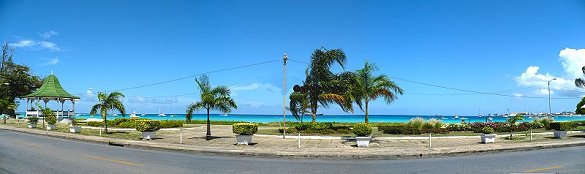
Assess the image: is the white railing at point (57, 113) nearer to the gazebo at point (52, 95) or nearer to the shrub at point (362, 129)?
the gazebo at point (52, 95)

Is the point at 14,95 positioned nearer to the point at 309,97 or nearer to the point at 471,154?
the point at 309,97

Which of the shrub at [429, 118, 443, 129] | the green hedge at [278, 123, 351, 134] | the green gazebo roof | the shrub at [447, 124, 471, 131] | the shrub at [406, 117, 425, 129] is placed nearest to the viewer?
the green hedge at [278, 123, 351, 134]

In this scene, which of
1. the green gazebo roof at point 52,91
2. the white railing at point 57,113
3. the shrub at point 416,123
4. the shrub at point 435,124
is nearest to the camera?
the shrub at point 435,124

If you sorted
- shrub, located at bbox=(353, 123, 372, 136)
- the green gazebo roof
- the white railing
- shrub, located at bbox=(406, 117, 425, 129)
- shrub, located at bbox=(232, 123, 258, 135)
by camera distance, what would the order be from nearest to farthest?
shrub, located at bbox=(353, 123, 372, 136), shrub, located at bbox=(232, 123, 258, 135), shrub, located at bbox=(406, 117, 425, 129), the green gazebo roof, the white railing

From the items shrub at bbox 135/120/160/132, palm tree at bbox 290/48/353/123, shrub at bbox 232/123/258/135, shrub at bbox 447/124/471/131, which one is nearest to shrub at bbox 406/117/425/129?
shrub at bbox 447/124/471/131

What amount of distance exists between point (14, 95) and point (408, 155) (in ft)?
234

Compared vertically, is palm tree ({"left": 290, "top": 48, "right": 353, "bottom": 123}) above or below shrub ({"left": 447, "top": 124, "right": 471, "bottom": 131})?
above

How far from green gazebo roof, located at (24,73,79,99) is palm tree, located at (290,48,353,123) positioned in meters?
33.6

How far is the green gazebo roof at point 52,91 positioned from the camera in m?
49.4

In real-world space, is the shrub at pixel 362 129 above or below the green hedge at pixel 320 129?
above

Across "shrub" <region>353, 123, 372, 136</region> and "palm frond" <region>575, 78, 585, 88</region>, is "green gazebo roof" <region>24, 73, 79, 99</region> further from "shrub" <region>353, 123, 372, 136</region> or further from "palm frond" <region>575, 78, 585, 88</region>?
"palm frond" <region>575, 78, 585, 88</region>

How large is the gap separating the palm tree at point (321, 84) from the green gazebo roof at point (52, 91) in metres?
33.6

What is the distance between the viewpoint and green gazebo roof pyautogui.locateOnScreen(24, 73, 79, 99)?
49388 mm

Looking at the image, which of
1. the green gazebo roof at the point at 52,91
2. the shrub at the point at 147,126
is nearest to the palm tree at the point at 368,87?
the shrub at the point at 147,126
